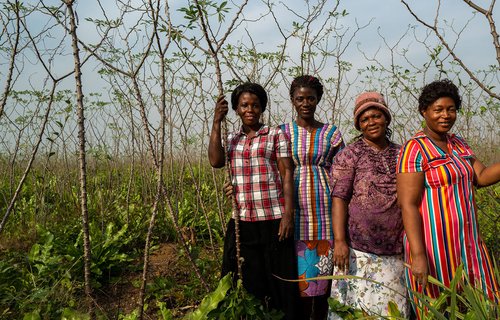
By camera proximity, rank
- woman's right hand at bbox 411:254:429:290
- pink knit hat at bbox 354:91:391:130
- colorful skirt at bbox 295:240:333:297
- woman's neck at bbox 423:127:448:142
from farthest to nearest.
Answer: colorful skirt at bbox 295:240:333:297
pink knit hat at bbox 354:91:391:130
woman's neck at bbox 423:127:448:142
woman's right hand at bbox 411:254:429:290

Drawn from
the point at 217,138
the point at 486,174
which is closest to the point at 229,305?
the point at 217,138

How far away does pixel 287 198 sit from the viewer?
2018mm

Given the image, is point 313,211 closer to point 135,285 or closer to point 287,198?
point 287,198

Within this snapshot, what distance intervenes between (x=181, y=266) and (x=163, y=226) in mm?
933

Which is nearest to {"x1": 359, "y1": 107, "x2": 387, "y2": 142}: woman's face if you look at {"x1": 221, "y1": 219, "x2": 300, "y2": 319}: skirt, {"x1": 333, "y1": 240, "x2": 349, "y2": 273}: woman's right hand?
{"x1": 333, "y1": 240, "x2": 349, "y2": 273}: woman's right hand

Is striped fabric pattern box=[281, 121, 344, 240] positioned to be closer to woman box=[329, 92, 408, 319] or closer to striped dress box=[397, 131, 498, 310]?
woman box=[329, 92, 408, 319]

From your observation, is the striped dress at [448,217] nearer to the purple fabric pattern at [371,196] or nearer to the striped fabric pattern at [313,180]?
the purple fabric pattern at [371,196]

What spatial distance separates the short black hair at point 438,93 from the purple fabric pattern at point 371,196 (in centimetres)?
27

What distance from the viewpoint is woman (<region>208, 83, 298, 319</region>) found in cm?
205

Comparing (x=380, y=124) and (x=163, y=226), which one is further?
(x=163, y=226)

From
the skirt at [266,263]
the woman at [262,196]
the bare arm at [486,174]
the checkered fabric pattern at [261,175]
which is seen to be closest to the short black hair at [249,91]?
the woman at [262,196]

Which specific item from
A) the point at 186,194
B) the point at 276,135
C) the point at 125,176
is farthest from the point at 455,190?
the point at 125,176

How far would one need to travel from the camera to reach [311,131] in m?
2.19

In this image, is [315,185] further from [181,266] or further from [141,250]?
[141,250]
